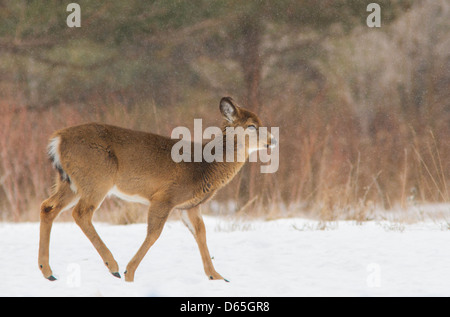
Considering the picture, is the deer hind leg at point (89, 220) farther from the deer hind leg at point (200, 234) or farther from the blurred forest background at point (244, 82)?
the blurred forest background at point (244, 82)

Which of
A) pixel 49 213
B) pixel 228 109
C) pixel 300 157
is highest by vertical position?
pixel 228 109

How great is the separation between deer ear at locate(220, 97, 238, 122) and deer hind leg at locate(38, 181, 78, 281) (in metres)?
1.52

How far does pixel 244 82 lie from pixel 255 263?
710 cm

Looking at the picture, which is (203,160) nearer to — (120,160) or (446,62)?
(120,160)

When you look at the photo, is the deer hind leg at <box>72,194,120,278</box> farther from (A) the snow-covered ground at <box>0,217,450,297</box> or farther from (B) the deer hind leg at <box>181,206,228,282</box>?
(B) the deer hind leg at <box>181,206,228,282</box>

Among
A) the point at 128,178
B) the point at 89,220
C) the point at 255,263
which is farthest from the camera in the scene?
the point at 255,263

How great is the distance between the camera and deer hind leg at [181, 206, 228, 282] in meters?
5.27

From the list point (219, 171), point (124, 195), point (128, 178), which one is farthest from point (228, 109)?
point (124, 195)

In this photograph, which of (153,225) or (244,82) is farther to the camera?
(244,82)

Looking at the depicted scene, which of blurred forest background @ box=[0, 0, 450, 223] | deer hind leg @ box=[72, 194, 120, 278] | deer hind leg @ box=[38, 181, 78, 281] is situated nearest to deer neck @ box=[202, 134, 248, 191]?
deer hind leg @ box=[72, 194, 120, 278]

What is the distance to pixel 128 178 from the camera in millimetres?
5105

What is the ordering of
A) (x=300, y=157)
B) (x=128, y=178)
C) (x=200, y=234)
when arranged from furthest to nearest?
1. (x=300, y=157)
2. (x=200, y=234)
3. (x=128, y=178)

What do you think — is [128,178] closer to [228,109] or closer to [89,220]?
[89,220]

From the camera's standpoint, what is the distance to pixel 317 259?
5945mm
